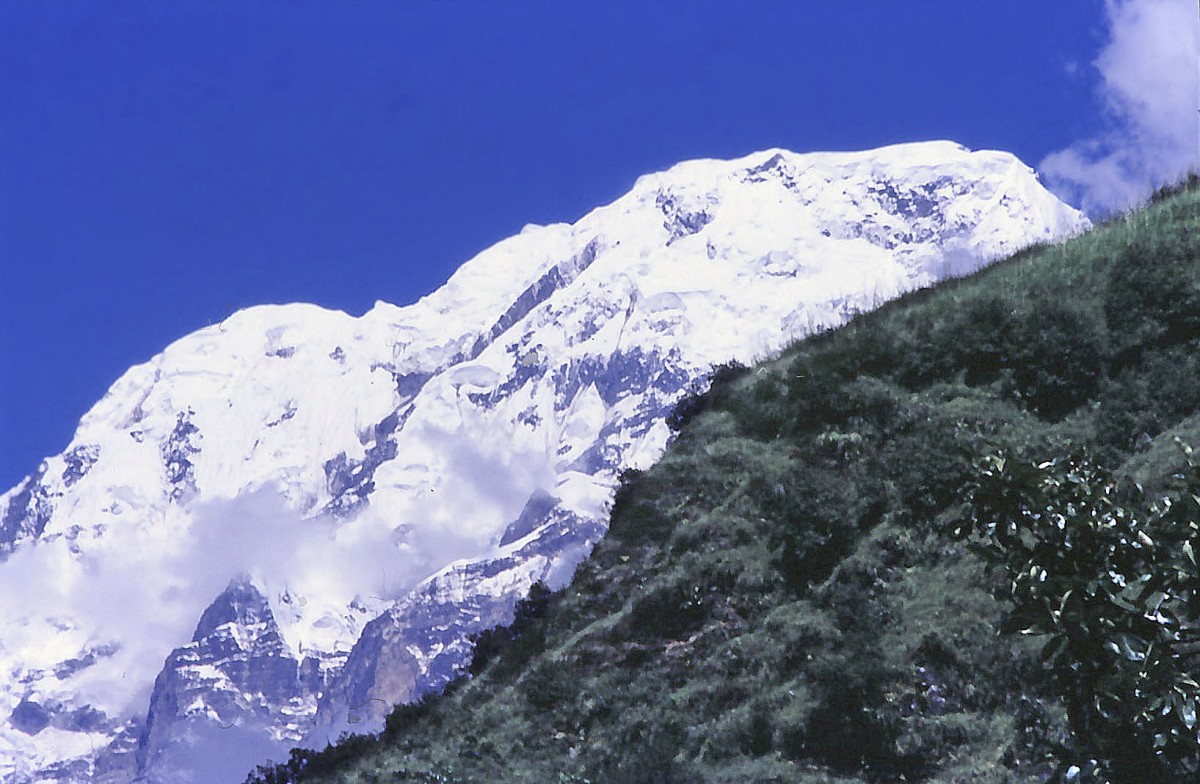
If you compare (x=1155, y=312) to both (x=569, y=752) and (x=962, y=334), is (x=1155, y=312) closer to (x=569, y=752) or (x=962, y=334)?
(x=962, y=334)

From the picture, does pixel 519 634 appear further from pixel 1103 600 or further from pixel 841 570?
pixel 1103 600

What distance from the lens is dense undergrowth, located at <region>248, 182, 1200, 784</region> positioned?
19.9m

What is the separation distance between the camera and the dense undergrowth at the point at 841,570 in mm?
19922

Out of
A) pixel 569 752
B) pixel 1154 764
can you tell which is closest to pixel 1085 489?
pixel 1154 764

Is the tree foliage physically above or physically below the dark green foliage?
below

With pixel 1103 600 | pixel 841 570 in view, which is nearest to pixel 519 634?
pixel 841 570

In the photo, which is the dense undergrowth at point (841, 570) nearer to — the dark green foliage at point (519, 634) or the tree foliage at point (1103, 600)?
the dark green foliage at point (519, 634)

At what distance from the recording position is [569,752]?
870 inches

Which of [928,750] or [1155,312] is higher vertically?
[1155,312]

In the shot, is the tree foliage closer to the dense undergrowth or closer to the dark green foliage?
the dense undergrowth

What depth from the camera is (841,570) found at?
22.4 m

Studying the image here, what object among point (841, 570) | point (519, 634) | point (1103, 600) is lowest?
point (1103, 600)

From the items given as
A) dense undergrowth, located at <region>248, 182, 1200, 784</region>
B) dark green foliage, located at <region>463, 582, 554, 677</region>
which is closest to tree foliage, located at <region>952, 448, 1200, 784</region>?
dense undergrowth, located at <region>248, 182, 1200, 784</region>

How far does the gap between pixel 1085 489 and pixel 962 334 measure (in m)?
13.4
